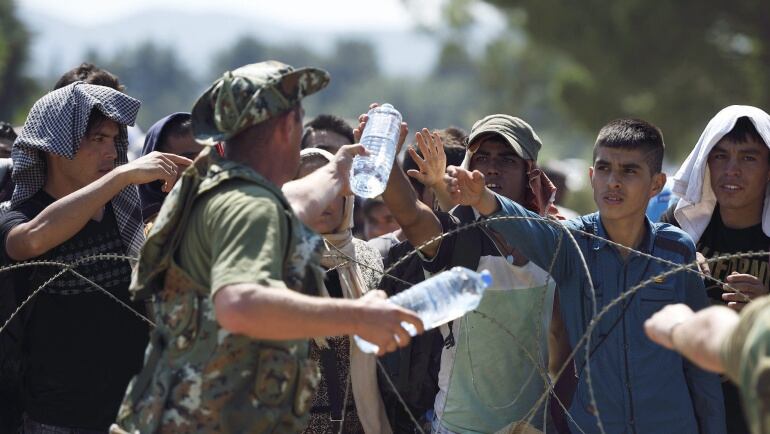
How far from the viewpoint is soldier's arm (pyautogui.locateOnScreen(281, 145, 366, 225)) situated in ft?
13.5

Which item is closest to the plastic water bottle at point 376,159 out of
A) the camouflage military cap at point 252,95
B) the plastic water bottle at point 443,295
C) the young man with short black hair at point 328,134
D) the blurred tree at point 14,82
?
the plastic water bottle at point 443,295

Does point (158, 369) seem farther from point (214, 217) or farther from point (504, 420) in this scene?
point (504, 420)

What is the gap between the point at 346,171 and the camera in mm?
4320

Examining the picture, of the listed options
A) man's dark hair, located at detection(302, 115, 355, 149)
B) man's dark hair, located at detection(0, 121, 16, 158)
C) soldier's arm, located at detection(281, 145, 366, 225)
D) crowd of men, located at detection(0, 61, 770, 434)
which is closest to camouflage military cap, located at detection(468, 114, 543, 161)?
crowd of men, located at detection(0, 61, 770, 434)

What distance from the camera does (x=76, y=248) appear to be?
5.26m

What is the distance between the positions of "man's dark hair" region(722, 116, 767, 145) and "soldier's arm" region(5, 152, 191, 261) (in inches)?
106

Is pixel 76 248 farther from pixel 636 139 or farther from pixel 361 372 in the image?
pixel 636 139

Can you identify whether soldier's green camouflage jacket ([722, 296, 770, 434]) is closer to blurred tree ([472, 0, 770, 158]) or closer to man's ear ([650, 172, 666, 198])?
man's ear ([650, 172, 666, 198])

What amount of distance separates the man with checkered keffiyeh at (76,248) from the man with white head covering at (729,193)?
8.00 feet

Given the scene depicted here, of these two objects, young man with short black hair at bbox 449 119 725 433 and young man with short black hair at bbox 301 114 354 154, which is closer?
young man with short black hair at bbox 449 119 725 433

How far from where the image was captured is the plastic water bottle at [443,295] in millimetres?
4023

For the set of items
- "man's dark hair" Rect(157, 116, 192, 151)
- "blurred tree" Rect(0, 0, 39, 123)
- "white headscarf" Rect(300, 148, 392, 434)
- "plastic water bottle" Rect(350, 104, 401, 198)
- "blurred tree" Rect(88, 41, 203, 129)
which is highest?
"blurred tree" Rect(88, 41, 203, 129)

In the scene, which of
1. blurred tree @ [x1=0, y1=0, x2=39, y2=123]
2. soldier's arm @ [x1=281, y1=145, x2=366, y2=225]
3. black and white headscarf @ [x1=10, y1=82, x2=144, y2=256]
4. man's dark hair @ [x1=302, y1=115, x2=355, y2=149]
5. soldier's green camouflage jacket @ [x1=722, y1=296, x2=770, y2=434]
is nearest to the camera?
soldier's green camouflage jacket @ [x1=722, y1=296, x2=770, y2=434]

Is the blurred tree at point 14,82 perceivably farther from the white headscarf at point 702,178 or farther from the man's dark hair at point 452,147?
the white headscarf at point 702,178
